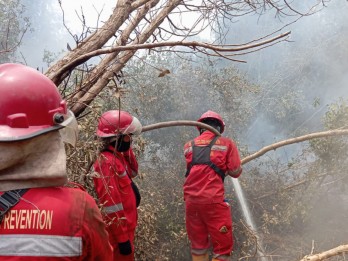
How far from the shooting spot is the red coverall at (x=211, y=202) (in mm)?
4066

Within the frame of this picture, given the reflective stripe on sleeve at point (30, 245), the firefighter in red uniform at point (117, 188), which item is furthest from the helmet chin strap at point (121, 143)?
the reflective stripe on sleeve at point (30, 245)

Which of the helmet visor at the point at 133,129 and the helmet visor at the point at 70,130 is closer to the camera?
the helmet visor at the point at 70,130

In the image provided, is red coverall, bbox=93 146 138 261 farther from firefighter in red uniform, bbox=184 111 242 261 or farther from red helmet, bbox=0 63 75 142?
red helmet, bbox=0 63 75 142

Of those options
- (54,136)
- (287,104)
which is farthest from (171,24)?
(287,104)

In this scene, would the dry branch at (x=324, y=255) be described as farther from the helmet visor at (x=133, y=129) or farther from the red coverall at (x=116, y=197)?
the helmet visor at (x=133, y=129)

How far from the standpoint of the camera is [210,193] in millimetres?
4086

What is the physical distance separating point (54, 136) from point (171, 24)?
2720 mm

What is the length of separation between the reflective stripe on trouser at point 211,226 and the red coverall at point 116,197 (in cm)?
120

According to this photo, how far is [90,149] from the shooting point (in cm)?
316

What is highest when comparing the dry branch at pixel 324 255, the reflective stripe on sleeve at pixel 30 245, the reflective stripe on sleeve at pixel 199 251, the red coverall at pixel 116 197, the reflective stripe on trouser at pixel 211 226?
the reflective stripe on sleeve at pixel 30 245

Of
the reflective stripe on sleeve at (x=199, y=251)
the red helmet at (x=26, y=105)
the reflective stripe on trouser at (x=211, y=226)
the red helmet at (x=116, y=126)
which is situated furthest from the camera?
the reflective stripe on sleeve at (x=199, y=251)

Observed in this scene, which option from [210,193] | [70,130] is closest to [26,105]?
[70,130]

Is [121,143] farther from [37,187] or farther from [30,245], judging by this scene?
[30,245]

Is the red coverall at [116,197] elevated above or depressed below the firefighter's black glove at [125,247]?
above
